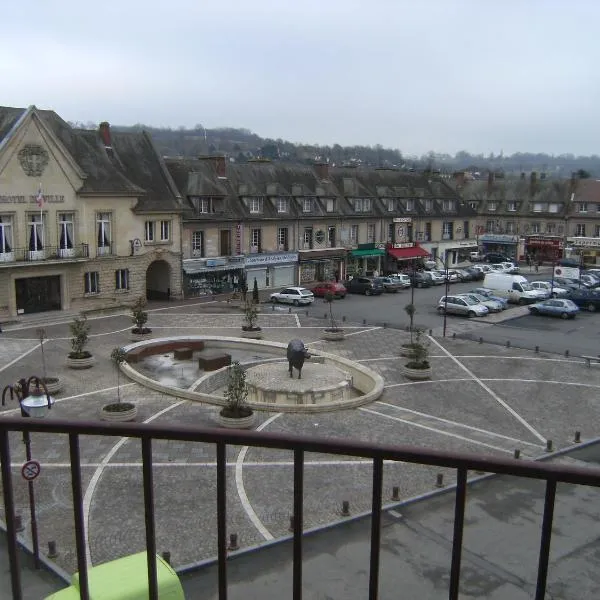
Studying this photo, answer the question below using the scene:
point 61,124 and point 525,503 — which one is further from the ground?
point 61,124

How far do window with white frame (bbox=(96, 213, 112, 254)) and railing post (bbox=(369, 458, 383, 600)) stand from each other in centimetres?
3531

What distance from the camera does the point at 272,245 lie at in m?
47.0

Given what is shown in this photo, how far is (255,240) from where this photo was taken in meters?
46.1

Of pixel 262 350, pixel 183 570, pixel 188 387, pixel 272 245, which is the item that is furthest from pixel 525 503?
pixel 272 245

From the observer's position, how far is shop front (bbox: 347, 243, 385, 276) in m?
52.3

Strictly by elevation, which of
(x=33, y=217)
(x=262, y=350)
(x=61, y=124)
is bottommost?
(x=262, y=350)

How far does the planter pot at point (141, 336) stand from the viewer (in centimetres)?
2956

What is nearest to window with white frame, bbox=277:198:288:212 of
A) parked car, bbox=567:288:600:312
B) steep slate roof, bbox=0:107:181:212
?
steep slate roof, bbox=0:107:181:212

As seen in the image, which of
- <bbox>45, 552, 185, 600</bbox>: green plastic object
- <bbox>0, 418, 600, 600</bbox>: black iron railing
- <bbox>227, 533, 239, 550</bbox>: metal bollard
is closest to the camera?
<bbox>0, 418, 600, 600</bbox>: black iron railing

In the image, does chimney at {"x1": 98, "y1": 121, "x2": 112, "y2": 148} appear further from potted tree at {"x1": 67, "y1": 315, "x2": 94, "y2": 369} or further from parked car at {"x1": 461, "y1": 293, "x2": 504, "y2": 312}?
parked car at {"x1": 461, "y1": 293, "x2": 504, "y2": 312}

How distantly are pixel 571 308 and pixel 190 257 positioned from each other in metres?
22.9

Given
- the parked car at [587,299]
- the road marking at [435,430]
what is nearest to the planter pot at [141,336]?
the road marking at [435,430]

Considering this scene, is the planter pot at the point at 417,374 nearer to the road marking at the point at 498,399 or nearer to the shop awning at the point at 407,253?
the road marking at the point at 498,399

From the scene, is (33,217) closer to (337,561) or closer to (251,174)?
(251,174)
